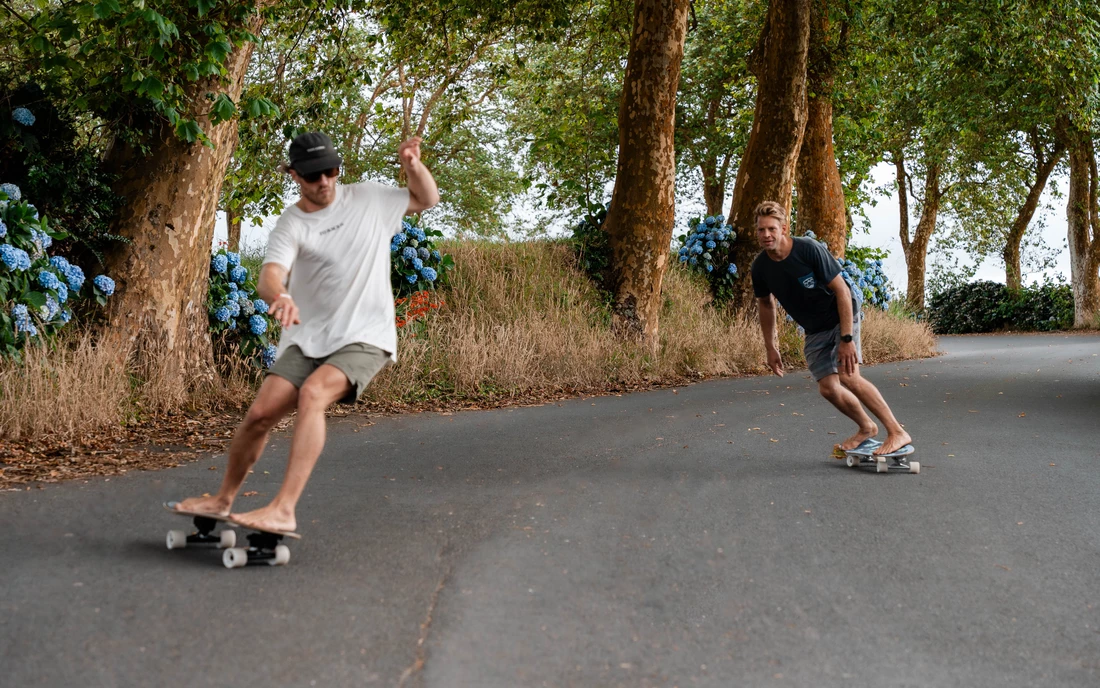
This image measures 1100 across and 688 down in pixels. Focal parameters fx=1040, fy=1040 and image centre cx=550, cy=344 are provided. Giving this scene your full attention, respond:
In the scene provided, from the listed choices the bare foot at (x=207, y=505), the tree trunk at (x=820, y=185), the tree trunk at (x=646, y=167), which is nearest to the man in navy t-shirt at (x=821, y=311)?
the bare foot at (x=207, y=505)

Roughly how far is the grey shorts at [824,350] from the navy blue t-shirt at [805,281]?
0.18 ft

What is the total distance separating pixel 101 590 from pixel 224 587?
1.79ft

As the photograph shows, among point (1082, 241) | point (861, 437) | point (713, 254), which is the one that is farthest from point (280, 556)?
point (1082, 241)

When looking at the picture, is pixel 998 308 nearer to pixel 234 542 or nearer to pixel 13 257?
pixel 13 257

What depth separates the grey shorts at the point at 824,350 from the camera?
8539 mm

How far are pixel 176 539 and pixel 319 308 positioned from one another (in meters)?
1.43

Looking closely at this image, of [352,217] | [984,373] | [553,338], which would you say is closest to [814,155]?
[984,373]

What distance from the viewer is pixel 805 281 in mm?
8305

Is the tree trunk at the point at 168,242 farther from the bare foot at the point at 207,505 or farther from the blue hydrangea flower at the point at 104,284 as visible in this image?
the bare foot at the point at 207,505

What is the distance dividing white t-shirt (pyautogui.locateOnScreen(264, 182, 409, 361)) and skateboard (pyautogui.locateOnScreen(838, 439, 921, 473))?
452cm

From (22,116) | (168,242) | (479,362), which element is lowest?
(479,362)

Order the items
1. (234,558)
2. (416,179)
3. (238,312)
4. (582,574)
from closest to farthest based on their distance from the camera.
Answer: (234,558), (582,574), (416,179), (238,312)

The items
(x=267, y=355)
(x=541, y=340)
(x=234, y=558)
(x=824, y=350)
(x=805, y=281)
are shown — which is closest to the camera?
(x=234, y=558)

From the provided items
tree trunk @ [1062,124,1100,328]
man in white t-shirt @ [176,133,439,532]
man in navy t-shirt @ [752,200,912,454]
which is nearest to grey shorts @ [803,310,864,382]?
man in navy t-shirt @ [752,200,912,454]
